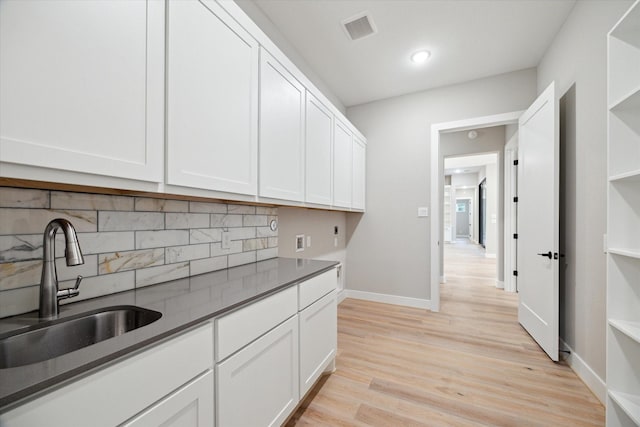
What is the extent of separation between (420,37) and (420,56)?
11.5 inches

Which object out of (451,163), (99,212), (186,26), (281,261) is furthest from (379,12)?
(451,163)

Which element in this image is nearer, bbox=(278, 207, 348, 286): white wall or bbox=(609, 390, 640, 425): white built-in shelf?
bbox=(609, 390, 640, 425): white built-in shelf

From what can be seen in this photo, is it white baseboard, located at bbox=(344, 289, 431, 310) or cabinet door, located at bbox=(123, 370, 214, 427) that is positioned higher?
cabinet door, located at bbox=(123, 370, 214, 427)

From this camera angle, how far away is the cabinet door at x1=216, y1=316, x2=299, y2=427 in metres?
0.96

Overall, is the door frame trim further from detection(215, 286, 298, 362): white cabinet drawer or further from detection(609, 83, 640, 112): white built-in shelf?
detection(215, 286, 298, 362): white cabinet drawer

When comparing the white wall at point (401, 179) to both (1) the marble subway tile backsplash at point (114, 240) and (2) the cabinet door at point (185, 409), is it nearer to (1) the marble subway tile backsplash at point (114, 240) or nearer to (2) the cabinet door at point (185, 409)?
(1) the marble subway tile backsplash at point (114, 240)

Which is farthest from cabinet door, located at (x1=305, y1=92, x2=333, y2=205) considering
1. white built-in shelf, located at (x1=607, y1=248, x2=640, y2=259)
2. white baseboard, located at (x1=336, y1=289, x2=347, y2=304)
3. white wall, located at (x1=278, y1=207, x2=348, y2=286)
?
white built-in shelf, located at (x1=607, y1=248, x2=640, y2=259)

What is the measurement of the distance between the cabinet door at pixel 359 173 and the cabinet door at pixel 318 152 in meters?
0.74

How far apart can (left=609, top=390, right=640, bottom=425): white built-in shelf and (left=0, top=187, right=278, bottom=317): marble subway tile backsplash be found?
203 centimetres

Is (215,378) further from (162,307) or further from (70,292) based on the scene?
(70,292)

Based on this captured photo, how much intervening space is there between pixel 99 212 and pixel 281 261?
3.81 ft

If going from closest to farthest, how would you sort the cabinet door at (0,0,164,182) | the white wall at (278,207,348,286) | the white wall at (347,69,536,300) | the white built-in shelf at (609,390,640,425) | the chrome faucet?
the cabinet door at (0,0,164,182)
the chrome faucet
the white built-in shelf at (609,390,640,425)
the white wall at (278,207,348,286)
the white wall at (347,69,536,300)

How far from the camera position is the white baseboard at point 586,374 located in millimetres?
1631

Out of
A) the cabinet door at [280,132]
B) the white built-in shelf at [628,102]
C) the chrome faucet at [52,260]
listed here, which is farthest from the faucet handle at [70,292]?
the white built-in shelf at [628,102]
